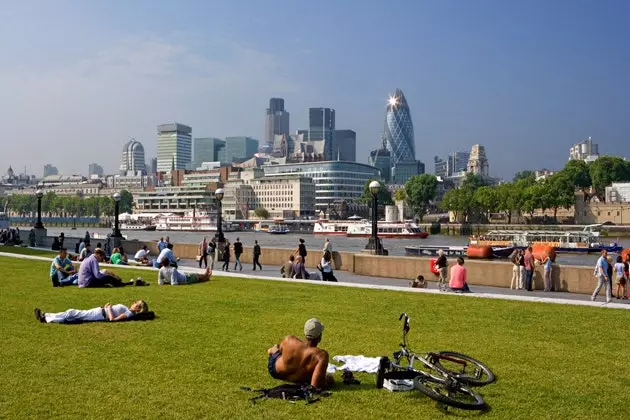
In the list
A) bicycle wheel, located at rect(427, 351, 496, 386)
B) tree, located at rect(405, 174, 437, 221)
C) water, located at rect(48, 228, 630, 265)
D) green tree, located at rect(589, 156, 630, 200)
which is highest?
green tree, located at rect(589, 156, 630, 200)

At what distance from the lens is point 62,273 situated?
1959 centimetres

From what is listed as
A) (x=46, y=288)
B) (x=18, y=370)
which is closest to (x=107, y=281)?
(x=46, y=288)

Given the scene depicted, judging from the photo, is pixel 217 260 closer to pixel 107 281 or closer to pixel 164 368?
pixel 107 281

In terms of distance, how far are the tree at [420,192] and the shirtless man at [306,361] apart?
6126 inches

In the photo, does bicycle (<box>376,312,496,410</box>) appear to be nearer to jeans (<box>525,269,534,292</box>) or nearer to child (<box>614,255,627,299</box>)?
child (<box>614,255,627,299</box>)

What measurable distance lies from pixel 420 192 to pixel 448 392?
156878mm

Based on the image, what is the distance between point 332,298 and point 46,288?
7839 millimetres

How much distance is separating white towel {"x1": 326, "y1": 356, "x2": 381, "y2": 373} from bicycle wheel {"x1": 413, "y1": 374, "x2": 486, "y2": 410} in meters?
1.27

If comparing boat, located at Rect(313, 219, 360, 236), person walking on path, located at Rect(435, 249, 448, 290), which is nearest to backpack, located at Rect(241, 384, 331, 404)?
person walking on path, located at Rect(435, 249, 448, 290)

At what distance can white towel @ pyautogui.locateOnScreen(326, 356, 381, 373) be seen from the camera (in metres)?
9.47

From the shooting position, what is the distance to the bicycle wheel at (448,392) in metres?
7.65

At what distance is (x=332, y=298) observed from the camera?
17.6m

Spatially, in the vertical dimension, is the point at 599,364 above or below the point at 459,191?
below

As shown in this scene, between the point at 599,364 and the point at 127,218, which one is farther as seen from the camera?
the point at 127,218
